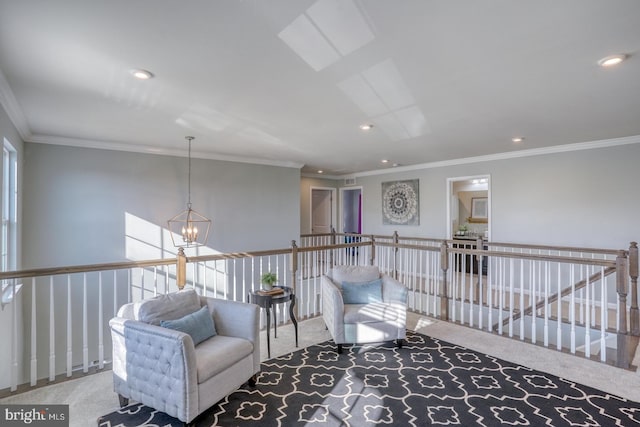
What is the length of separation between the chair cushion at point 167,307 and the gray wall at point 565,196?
19.2ft

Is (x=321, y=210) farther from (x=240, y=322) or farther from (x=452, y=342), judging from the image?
(x=240, y=322)

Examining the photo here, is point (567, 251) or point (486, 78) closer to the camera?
point (486, 78)

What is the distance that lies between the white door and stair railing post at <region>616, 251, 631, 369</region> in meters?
7.39

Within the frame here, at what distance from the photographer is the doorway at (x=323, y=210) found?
33.1 feet

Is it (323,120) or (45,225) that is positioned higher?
(323,120)

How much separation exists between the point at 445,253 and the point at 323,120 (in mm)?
2345

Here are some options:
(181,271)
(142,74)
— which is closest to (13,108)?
(142,74)

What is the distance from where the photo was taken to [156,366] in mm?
2172

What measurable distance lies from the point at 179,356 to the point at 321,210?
8.31m

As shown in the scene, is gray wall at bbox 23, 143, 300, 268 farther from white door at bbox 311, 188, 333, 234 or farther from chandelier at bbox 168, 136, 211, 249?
white door at bbox 311, 188, 333, 234

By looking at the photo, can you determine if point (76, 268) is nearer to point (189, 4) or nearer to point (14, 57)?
point (14, 57)

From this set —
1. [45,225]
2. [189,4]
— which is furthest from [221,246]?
[189,4]

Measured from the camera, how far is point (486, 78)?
109 inches

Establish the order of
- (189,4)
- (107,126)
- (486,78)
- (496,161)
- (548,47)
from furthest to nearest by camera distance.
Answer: (496,161), (107,126), (486,78), (548,47), (189,4)
